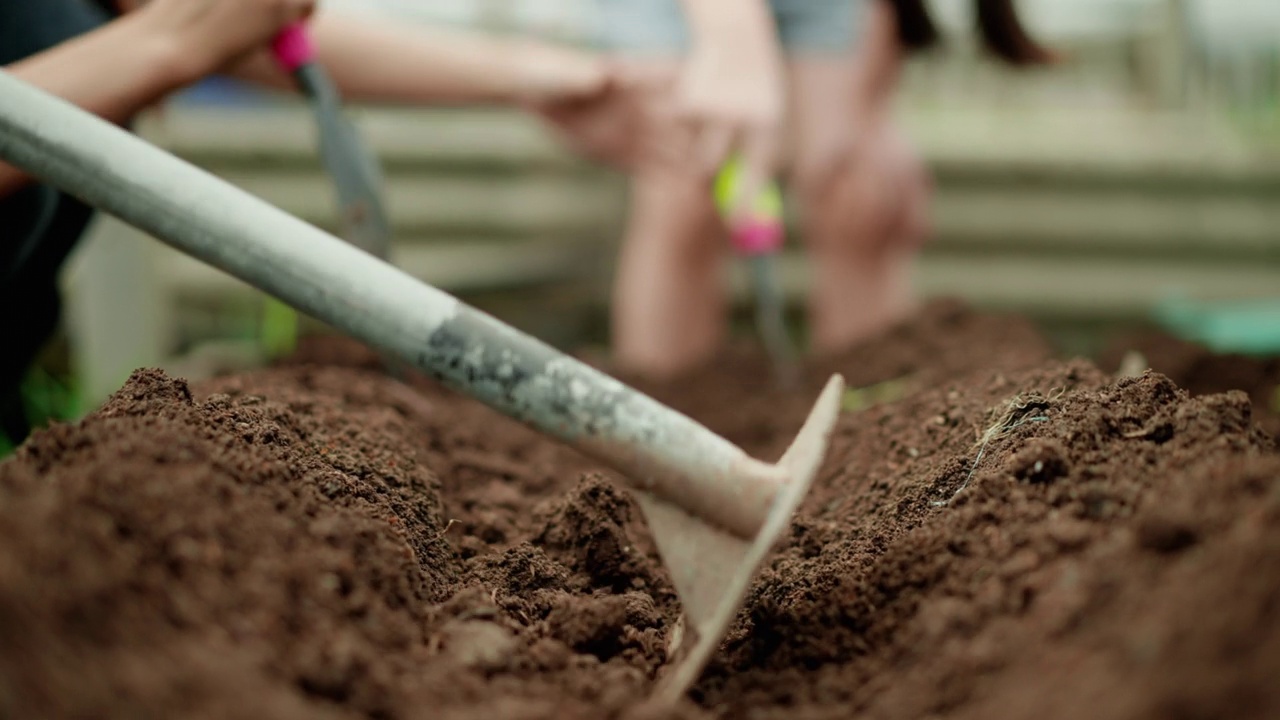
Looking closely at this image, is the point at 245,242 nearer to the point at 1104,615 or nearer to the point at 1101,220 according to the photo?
the point at 1104,615

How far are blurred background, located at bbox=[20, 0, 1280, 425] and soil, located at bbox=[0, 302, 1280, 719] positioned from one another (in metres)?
2.16

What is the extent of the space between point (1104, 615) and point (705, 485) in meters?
0.27

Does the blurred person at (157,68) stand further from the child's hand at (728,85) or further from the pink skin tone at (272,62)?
the child's hand at (728,85)

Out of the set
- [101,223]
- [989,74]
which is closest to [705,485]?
[101,223]

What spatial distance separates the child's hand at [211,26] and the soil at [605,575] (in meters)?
0.38

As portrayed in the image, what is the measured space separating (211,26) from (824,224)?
64.9 inches

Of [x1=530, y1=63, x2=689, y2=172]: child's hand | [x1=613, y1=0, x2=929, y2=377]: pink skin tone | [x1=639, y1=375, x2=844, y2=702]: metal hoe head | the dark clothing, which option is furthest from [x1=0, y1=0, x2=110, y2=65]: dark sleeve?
[x1=613, y1=0, x2=929, y2=377]: pink skin tone

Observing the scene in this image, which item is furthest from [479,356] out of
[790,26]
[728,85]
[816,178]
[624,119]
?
[790,26]

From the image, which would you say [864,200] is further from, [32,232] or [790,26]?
[32,232]

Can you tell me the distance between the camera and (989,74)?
3.79 meters

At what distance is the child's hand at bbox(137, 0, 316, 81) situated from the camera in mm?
1192

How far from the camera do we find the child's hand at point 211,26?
46.9 inches

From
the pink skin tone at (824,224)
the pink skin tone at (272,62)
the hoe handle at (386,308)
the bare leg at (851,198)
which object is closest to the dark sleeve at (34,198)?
the pink skin tone at (272,62)

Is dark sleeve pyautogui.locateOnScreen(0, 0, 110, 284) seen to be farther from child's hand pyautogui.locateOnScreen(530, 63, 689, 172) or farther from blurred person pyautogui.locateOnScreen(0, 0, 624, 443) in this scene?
child's hand pyautogui.locateOnScreen(530, 63, 689, 172)
